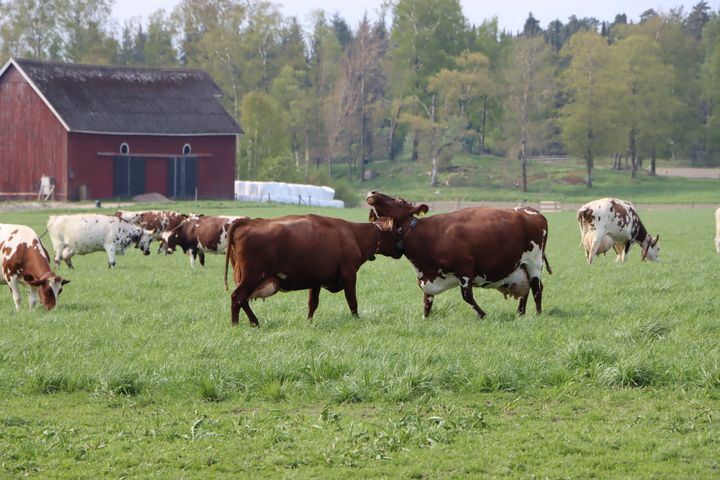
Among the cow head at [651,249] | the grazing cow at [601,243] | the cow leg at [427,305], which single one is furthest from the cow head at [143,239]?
the cow leg at [427,305]

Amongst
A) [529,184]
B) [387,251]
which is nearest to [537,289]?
[387,251]

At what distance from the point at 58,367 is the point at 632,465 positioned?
5706 millimetres

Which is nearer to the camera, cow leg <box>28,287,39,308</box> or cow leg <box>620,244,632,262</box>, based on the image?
cow leg <box>28,287,39,308</box>

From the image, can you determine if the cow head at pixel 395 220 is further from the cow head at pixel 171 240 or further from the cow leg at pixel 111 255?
the cow head at pixel 171 240

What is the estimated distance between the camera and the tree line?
82.9 meters

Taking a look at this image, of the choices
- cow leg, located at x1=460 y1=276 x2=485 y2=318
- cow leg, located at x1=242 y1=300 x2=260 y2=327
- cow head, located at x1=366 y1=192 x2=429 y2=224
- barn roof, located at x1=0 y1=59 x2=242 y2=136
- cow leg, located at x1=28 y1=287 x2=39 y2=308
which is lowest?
cow leg, located at x1=28 y1=287 x2=39 y2=308

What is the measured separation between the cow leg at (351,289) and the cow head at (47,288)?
4.26 metres

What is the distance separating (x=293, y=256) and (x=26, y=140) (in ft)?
164

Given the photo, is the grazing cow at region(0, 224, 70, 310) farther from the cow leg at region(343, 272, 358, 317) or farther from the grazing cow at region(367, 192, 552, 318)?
the grazing cow at region(367, 192, 552, 318)

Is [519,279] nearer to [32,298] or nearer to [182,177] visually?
[32,298]

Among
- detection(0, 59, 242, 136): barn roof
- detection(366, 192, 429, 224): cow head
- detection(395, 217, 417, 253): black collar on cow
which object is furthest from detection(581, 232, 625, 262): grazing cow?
detection(0, 59, 242, 136): barn roof

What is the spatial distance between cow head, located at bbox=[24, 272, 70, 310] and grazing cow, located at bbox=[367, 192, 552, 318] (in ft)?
15.7

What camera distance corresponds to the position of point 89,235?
2539 centimetres

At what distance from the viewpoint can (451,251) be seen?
14328mm
